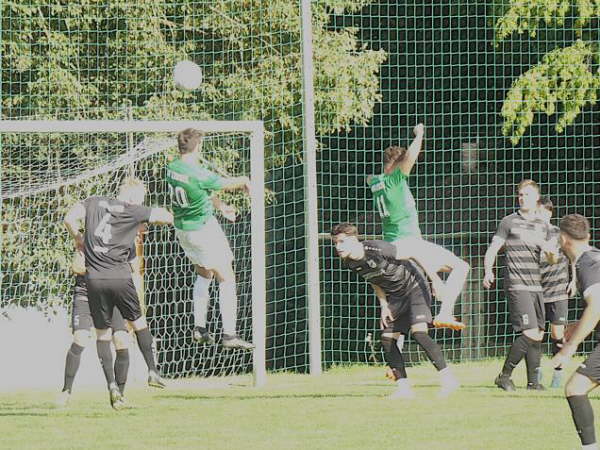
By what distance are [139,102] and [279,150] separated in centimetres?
229

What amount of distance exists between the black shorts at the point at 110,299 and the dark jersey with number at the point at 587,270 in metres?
4.67

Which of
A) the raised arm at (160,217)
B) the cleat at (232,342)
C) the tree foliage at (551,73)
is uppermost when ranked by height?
the tree foliage at (551,73)

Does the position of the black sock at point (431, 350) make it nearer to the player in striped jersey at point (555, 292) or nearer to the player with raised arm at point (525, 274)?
the player with raised arm at point (525, 274)

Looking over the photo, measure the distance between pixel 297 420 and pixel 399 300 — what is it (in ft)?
7.00

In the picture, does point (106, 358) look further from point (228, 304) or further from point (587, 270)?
point (587, 270)

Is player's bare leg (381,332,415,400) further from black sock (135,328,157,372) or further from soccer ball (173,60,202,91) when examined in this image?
soccer ball (173,60,202,91)

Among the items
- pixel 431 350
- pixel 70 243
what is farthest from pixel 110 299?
pixel 70 243

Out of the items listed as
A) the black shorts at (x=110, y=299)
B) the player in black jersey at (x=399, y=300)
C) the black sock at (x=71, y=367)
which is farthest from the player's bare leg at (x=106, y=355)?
the player in black jersey at (x=399, y=300)

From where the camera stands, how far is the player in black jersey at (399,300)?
1188 cm

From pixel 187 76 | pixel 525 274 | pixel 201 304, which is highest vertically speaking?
pixel 187 76

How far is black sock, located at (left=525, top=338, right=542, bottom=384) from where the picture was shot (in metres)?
12.9

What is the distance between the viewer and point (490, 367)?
57.0 ft

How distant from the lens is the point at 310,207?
16406 millimetres

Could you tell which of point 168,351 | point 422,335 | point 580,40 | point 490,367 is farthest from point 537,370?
point 580,40
